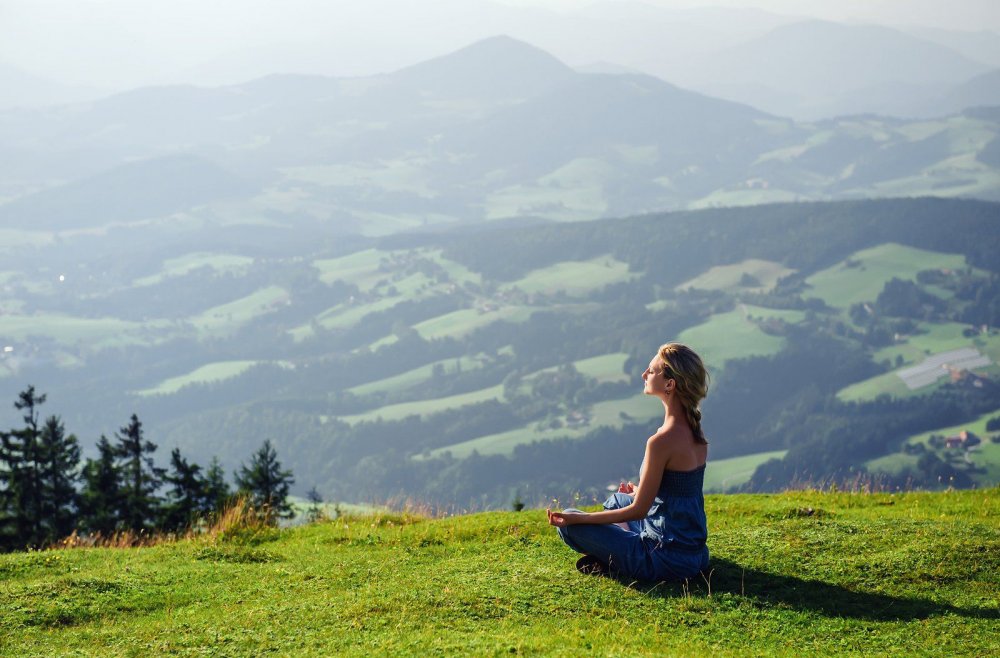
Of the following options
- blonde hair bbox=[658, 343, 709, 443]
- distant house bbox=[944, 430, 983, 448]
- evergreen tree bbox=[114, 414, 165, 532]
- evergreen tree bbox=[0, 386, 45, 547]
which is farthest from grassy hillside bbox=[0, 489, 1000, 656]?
distant house bbox=[944, 430, 983, 448]

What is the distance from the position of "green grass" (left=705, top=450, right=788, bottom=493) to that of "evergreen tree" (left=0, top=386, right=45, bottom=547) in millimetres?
126173

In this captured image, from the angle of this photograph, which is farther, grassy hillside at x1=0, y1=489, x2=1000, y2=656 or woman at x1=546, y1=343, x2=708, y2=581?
woman at x1=546, y1=343, x2=708, y2=581

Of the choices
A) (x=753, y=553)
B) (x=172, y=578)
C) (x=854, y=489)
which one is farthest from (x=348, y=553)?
(x=854, y=489)

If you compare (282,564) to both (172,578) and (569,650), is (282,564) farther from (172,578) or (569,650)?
(569,650)

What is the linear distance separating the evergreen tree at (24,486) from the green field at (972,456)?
441 feet

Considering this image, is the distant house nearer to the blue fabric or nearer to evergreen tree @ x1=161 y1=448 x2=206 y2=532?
evergreen tree @ x1=161 y1=448 x2=206 y2=532

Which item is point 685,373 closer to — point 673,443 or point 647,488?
point 673,443

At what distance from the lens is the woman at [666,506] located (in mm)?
9875

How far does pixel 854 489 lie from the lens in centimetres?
1853

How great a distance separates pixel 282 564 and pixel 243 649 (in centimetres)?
408

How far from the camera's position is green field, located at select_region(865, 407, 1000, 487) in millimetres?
147125

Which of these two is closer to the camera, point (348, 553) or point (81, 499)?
point (348, 553)

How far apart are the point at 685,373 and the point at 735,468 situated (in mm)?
173233

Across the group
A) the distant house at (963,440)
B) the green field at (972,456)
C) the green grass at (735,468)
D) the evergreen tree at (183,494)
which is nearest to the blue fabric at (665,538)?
the evergreen tree at (183,494)
